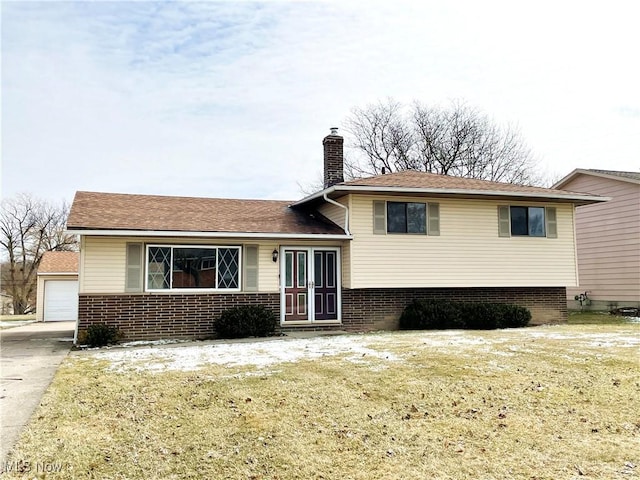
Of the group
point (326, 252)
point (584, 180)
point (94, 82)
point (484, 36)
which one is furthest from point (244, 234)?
point (584, 180)

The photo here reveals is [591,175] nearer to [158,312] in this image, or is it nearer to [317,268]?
[317,268]

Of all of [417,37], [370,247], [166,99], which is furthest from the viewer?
[370,247]

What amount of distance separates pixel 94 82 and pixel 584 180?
672 inches

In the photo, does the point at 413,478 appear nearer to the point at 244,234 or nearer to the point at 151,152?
the point at 244,234

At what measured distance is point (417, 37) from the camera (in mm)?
9672

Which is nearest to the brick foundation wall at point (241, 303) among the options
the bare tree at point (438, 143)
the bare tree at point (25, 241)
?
the bare tree at point (438, 143)

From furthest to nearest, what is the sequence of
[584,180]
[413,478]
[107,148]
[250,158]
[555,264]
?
[250,158] < [584,180] < [107,148] < [555,264] < [413,478]

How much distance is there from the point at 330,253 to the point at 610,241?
10.6 meters

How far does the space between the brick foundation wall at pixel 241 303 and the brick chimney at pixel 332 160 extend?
11.5 ft

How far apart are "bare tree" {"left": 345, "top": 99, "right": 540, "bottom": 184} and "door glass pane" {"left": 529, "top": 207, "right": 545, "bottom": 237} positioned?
60.6 feet

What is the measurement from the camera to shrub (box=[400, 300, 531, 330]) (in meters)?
13.4

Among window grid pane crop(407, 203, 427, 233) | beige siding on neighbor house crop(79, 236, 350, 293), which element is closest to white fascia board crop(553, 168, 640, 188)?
window grid pane crop(407, 203, 427, 233)

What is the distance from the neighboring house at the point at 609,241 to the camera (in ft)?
57.1

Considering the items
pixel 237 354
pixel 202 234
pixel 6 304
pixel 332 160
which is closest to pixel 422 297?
pixel 332 160
